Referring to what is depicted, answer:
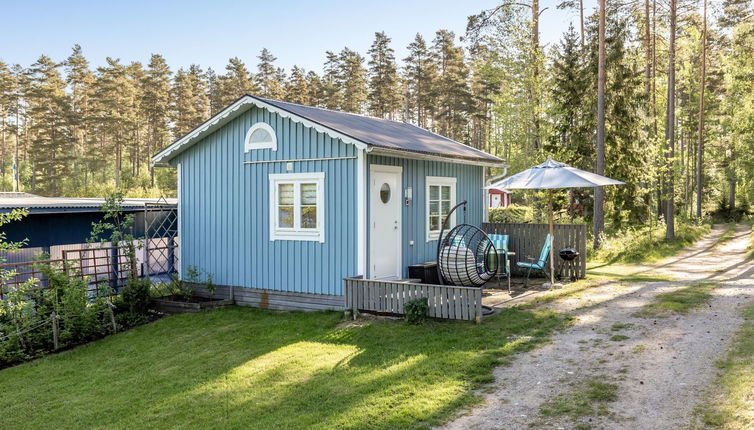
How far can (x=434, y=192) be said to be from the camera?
37.0 feet

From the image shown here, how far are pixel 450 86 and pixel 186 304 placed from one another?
29749mm

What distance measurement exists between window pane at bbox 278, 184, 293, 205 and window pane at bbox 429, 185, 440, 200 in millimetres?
2788

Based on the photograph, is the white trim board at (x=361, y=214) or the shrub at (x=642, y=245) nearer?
the white trim board at (x=361, y=214)

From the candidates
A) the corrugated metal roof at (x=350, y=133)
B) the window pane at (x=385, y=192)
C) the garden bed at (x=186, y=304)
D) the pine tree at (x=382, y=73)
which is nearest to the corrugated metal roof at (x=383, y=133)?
the corrugated metal roof at (x=350, y=133)

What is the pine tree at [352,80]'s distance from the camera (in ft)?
128

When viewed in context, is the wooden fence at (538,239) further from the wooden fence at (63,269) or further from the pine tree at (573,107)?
the pine tree at (573,107)

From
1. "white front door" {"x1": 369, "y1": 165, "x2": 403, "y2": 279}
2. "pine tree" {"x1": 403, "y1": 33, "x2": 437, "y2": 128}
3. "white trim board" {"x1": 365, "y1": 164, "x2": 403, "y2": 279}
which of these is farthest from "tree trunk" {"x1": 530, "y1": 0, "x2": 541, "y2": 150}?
"pine tree" {"x1": 403, "y1": 33, "x2": 437, "y2": 128}

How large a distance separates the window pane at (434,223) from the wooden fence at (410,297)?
288 cm

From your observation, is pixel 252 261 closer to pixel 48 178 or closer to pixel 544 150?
pixel 544 150

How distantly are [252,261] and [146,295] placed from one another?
7.10ft

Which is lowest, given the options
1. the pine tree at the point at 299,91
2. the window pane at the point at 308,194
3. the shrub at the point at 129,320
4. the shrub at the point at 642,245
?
the shrub at the point at 129,320

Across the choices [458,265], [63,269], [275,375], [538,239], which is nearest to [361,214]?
[458,265]

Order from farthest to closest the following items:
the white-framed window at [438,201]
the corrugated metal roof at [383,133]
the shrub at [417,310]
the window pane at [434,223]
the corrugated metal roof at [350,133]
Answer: the window pane at [434,223]
the white-framed window at [438,201]
the corrugated metal roof at [383,133]
the corrugated metal roof at [350,133]
the shrub at [417,310]

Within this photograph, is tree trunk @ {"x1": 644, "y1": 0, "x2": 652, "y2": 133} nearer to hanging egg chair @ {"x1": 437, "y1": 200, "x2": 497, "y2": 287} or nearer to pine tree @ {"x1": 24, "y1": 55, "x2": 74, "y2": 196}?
hanging egg chair @ {"x1": 437, "y1": 200, "x2": 497, "y2": 287}
